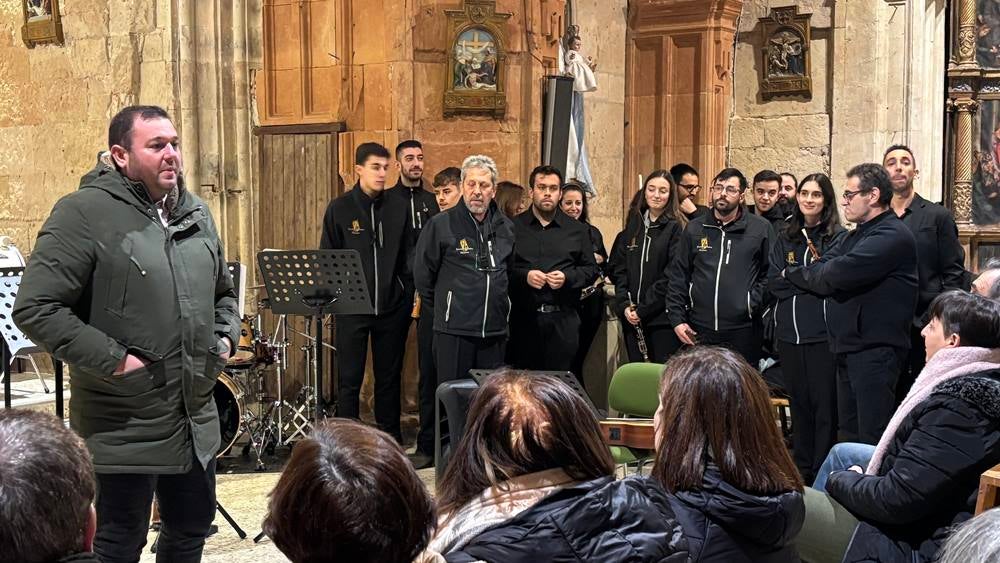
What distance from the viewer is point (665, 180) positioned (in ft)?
22.2

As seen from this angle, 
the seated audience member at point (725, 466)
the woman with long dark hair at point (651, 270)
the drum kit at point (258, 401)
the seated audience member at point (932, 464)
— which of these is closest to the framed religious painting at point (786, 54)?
the woman with long dark hair at point (651, 270)

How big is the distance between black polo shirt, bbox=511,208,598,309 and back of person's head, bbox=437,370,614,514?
169 inches

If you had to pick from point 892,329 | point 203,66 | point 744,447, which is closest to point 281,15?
point 203,66

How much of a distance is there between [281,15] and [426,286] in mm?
2855

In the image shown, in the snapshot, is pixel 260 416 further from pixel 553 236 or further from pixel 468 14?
pixel 468 14

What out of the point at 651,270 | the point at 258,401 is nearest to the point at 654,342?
the point at 651,270

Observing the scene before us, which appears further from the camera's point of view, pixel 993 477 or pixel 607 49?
pixel 607 49

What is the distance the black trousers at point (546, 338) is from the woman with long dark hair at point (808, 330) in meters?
1.24

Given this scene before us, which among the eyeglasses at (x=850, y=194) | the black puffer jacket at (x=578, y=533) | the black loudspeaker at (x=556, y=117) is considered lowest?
the black puffer jacket at (x=578, y=533)

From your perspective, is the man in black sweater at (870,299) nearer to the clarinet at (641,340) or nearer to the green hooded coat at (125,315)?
the clarinet at (641,340)

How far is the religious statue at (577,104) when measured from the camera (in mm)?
9133

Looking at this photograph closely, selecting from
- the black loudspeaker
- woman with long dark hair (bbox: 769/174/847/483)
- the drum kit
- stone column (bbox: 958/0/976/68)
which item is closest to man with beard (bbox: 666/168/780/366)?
woman with long dark hair (bbox: 769/174/847/483)

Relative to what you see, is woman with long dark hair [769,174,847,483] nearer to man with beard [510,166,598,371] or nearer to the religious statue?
man with beard [510,166,598,371]

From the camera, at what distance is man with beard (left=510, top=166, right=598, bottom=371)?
6594 mm
